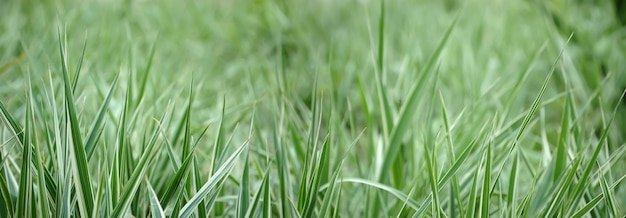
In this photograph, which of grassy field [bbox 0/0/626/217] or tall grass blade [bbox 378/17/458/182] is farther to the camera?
tall grass blade [bbox 378/17/458/182]

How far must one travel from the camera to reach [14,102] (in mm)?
1375

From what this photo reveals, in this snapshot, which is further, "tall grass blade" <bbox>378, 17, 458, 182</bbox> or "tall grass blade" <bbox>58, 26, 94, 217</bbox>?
"tall grass blade" <bbox>378, 17, 458, 182</bbox>

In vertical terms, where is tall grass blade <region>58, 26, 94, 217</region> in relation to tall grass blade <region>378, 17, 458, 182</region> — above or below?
above

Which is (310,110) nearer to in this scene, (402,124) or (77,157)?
(402,124)

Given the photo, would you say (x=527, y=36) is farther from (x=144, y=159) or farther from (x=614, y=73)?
(x=144, y=159)

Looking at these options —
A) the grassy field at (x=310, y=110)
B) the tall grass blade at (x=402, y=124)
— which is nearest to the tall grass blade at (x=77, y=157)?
the grassy field at (x=310, y=110)

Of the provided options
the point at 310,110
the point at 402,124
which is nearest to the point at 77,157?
the point at 402,124

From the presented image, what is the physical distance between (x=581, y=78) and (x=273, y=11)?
1141 millimetres

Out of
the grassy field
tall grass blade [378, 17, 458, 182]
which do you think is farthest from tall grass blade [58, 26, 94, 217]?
tall grass blade [378, 17, 458, 182]

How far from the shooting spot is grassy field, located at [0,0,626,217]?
833mm

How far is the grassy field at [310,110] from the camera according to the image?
0.83 meters

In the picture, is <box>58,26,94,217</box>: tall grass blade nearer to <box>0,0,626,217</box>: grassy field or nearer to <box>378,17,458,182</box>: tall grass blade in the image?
<box>0,0,626,217</box>: grassy field

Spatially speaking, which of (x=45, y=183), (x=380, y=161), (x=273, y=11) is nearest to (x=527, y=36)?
(x=273, y=11)

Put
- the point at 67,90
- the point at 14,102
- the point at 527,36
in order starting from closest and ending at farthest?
the point at 67,90 < the point at 14,102 < the point at 527,36
